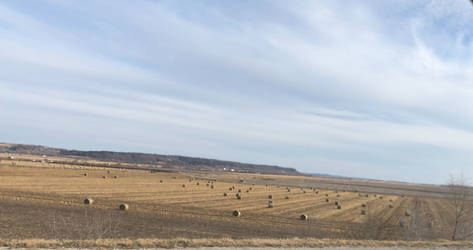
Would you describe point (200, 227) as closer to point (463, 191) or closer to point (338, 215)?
point (338, 215)

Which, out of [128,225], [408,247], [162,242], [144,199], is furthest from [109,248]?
[144,199]

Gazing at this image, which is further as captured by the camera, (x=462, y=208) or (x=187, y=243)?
(x=462, y=208)

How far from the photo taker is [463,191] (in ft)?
134

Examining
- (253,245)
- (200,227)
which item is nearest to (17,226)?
(200,227)

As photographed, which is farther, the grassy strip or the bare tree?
the bare tree

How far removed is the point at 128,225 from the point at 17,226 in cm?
757

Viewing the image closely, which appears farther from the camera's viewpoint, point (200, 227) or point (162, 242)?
point (200, 227)

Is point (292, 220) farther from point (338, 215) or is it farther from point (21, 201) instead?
point (21, 201)

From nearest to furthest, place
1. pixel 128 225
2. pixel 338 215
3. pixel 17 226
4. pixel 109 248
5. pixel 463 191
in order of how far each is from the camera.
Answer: pixel 109 248, pixel 17 226, pixel 128 225, pixel 463 191, pixel 338 215

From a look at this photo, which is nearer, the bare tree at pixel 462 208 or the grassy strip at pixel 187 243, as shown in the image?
the grassy strip at pixel 187 243

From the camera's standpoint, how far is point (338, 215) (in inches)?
1775

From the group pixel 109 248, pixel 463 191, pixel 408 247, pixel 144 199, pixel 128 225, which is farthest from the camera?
pixel 144 199

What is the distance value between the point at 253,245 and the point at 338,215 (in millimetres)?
32040

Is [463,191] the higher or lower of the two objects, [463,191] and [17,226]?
the higher
